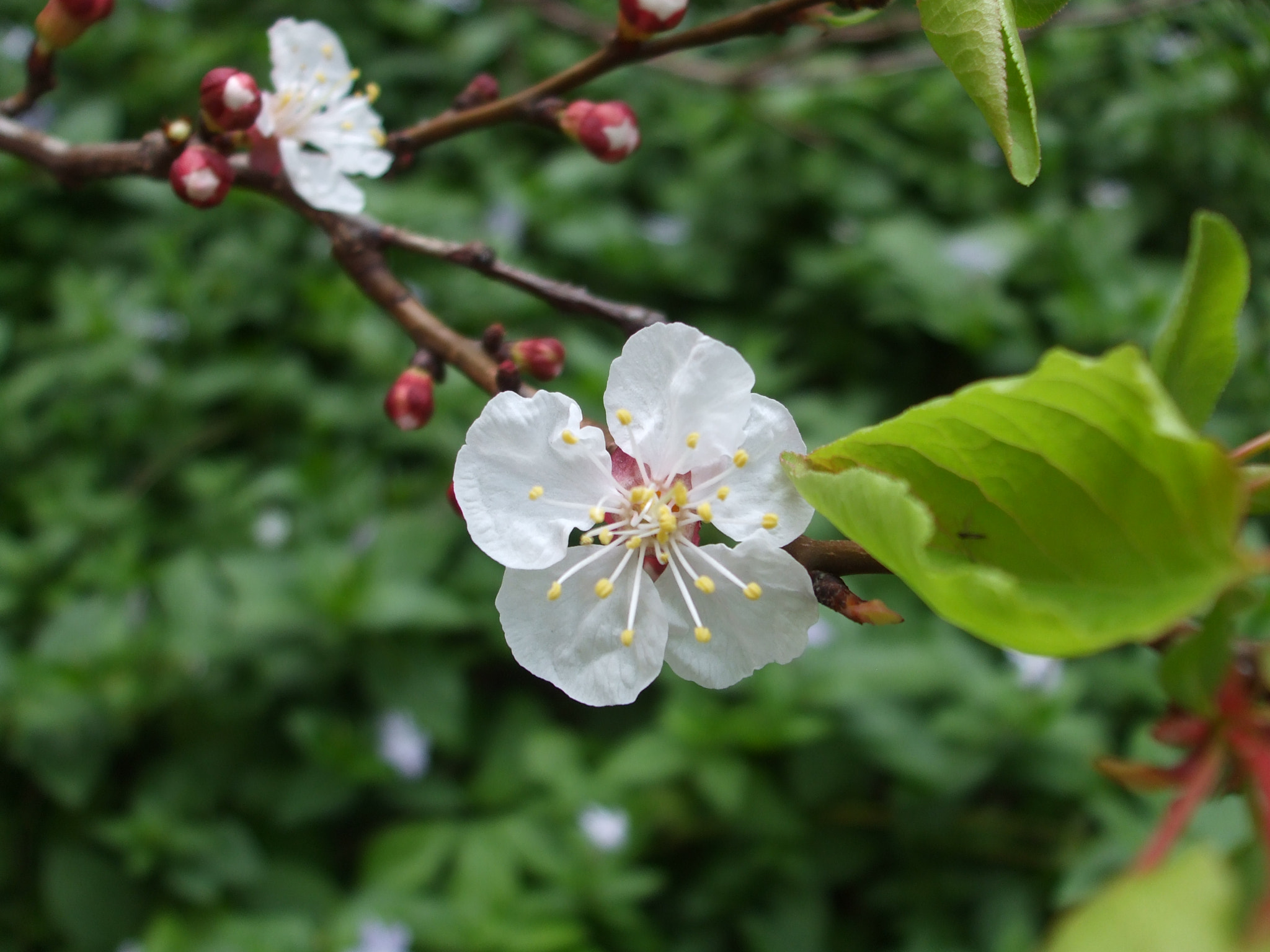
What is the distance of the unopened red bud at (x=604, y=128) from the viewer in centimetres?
72

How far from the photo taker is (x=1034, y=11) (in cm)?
53

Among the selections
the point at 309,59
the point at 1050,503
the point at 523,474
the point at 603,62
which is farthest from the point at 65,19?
the point at 1050,503

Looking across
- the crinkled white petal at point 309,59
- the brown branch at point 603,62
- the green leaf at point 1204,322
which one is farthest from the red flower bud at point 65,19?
the green leaf at point 1204,322

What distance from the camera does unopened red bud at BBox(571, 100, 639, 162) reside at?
2.35 ft

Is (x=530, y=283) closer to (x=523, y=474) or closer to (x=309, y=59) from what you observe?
(x=523, y=474)

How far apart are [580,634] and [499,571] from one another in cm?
101

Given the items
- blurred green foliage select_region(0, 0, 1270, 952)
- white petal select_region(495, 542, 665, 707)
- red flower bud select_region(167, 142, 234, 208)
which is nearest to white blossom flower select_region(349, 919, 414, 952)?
blurred green foliage select_region(0, 0, 1270, 952)

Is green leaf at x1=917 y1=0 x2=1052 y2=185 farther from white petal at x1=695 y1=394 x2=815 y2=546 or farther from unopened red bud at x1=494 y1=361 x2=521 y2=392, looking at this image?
unopened red bud at x1=494 y1=361 x2=521 y2=392

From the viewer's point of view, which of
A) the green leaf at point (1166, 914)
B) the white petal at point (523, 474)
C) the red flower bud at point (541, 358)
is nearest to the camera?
the green leaf at point (1166, 914)

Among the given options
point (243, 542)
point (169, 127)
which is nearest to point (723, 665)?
point (169, 127)

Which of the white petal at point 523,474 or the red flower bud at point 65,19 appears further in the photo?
the red flower bud at point 65,19

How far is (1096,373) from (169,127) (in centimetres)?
61

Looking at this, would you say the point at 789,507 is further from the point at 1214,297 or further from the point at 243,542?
the point at 243,542

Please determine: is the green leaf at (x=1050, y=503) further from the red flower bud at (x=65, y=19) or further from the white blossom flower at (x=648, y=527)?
the red flower bud at (x=65, y=19)
